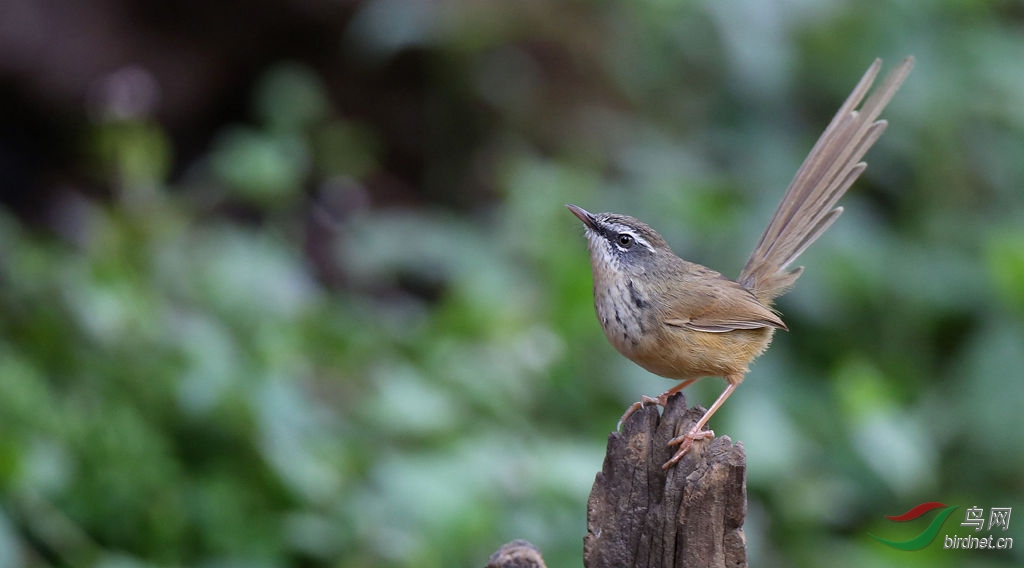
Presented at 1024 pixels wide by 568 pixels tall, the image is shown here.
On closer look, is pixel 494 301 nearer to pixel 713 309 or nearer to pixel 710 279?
pixel 710 279

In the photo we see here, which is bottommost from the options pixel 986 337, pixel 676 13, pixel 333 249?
pixel 986 337

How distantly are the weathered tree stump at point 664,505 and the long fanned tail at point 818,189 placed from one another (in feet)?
4.97

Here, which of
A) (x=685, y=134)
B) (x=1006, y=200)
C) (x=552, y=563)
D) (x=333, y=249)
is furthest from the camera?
(x=685, y=134)

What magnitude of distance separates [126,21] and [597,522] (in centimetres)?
652

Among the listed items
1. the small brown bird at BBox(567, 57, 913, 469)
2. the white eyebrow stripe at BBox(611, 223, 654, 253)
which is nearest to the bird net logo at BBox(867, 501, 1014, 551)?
the small brown bird at BBox(567, 57, 913, 469)

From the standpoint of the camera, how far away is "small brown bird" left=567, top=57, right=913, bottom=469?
377 centimetres

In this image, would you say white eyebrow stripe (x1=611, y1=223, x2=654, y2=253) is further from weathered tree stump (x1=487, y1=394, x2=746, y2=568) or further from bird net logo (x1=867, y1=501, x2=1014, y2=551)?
bird net logo (x1=867, y1=501, x2=1014, y2=551)

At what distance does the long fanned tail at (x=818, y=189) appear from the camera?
4047 mm

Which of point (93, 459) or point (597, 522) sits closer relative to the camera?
point (597, 522)

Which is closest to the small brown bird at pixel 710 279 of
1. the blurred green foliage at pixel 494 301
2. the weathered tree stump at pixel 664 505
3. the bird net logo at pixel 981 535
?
the weathered tree stump at pixel 664 505

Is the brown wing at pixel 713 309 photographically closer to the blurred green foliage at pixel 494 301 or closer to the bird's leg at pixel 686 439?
the bird's leg at pixel 686 439

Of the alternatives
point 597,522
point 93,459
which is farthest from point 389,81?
point 597,522

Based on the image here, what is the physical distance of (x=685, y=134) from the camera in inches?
348

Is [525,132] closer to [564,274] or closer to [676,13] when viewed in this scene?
[676,13]
